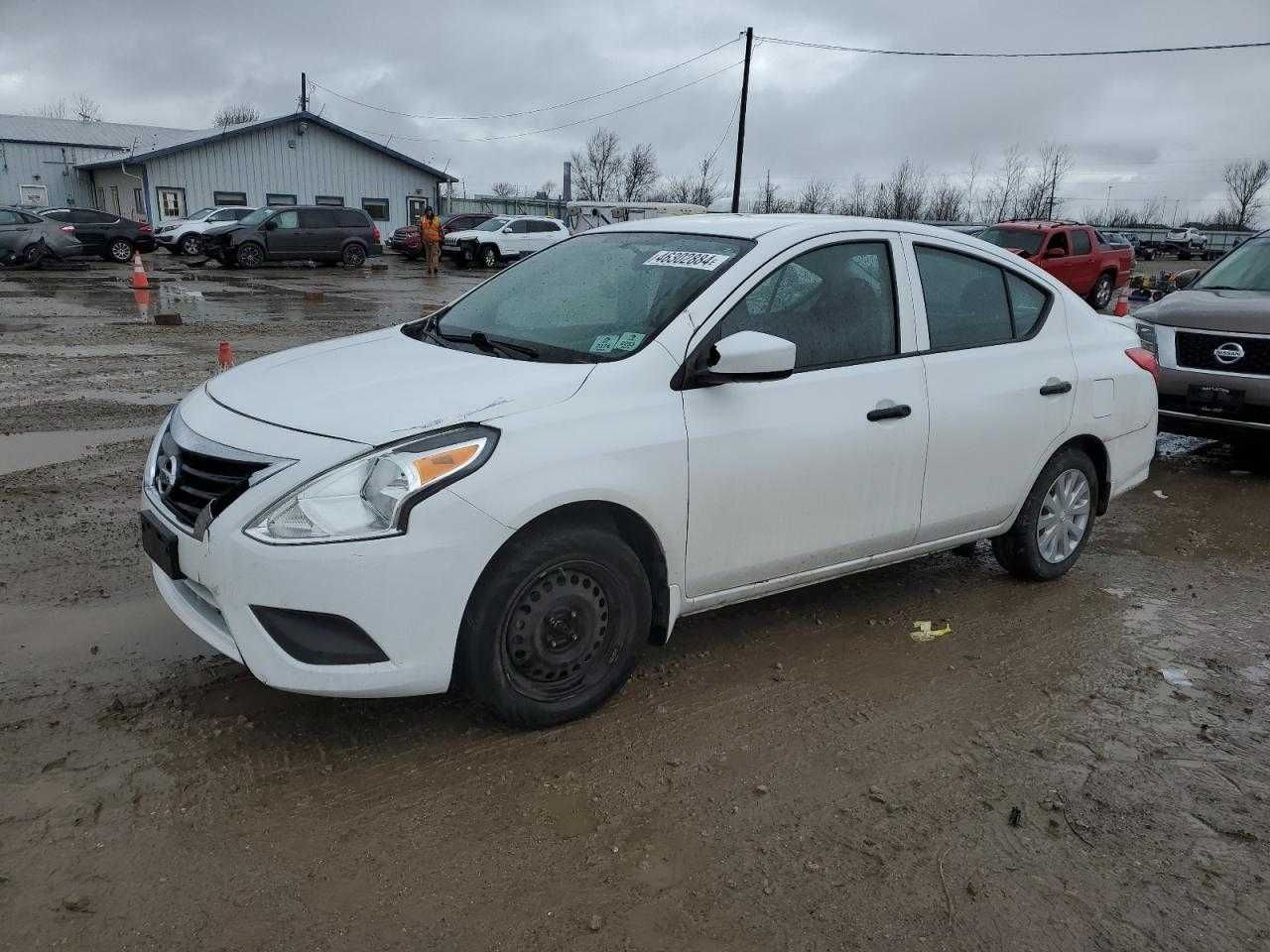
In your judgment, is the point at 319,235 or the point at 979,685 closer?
the point at 979,685

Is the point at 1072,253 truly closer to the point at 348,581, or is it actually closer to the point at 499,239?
the point at 499,239

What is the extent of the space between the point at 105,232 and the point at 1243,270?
28.6 metres

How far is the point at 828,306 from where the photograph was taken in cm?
401

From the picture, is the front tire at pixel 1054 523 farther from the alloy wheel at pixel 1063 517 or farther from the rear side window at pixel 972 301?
the rear side window at pixel 972 301

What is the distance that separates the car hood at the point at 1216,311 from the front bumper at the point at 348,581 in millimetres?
6679

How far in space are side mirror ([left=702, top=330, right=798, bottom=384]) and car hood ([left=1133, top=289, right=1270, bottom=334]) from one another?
5607mm

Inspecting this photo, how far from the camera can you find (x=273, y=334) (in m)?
13.8

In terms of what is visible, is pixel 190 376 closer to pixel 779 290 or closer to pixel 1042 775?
pixel 779 290

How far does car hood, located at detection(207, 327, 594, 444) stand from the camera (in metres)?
3.12

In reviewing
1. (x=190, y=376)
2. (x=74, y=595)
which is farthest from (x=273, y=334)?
(x=74, y=595)

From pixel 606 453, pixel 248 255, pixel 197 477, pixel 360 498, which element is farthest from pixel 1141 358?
pixel 248 255

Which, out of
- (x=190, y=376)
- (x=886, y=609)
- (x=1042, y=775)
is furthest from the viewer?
(x=190, y=376)

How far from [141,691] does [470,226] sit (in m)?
33.7

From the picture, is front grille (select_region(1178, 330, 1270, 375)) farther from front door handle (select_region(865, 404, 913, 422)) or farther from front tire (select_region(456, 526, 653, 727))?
front tire (select_region(456, 526, 653, 727))
